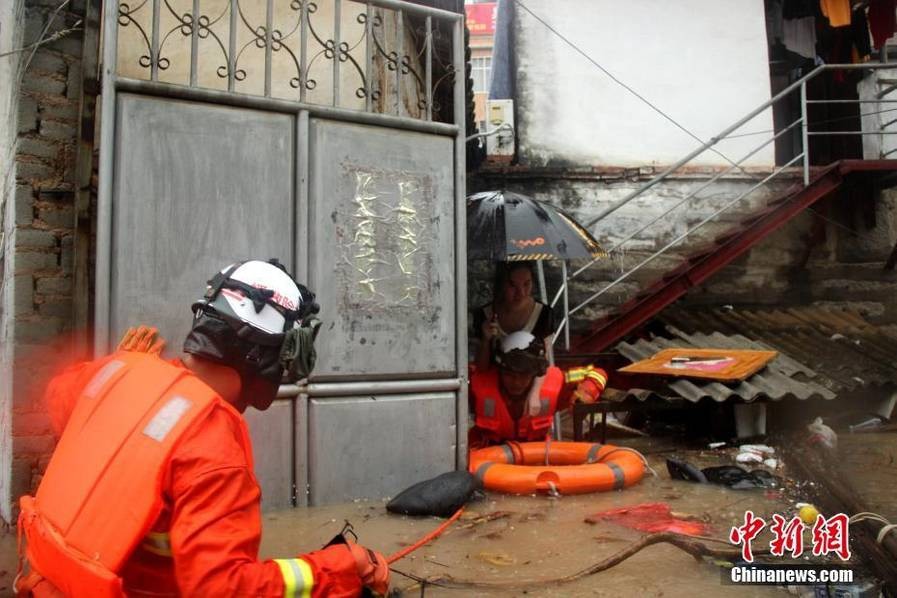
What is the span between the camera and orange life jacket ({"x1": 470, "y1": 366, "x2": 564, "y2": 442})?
5.62 meters

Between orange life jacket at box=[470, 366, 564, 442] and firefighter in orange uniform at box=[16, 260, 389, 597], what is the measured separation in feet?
11.3

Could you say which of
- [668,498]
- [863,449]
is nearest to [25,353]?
[668,498]

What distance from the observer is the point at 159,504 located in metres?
1.75

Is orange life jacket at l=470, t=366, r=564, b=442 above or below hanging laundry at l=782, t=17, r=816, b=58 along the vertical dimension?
below

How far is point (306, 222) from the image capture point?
4285 mm

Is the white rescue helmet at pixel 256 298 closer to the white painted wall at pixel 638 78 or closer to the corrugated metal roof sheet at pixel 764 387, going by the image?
the corrugated metal roof sheet at pixel 764 387

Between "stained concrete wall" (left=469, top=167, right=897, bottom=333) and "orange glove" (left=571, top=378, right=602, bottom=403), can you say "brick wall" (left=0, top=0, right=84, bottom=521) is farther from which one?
"stained concrete wall" (left=469, top=167, right=897, bottom=333)

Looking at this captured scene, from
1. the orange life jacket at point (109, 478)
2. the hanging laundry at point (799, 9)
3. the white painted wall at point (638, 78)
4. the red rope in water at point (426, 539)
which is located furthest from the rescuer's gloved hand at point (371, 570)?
the hanging laundry at point (799, 9)

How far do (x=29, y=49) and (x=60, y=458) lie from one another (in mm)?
3034

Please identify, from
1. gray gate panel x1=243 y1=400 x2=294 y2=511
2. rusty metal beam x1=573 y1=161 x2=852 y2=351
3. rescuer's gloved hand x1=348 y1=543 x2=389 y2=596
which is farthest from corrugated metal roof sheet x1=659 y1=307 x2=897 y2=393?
rescuer's gloved hand x1=348 y1=543 x2=389 y2=596

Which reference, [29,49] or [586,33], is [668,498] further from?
[586,33]

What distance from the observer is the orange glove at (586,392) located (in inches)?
240

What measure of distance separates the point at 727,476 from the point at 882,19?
352 inches

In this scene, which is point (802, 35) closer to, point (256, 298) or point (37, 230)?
point (37, 230)
